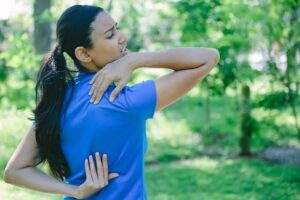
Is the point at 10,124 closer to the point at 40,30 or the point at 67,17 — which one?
the point at 40,30

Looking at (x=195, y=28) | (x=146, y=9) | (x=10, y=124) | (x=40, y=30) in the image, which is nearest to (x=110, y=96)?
(x=195, y=28)

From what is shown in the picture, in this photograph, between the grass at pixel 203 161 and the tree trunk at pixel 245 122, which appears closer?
the grass at pixel 203 161

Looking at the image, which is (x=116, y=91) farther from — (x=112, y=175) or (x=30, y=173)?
(x=30, y=173)

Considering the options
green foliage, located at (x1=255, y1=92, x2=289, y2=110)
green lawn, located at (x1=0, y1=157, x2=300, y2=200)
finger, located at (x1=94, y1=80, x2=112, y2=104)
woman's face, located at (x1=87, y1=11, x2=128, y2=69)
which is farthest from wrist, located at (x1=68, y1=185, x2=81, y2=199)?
green foliage, located at (x1=255, y1=92, x2=289, y2=110)

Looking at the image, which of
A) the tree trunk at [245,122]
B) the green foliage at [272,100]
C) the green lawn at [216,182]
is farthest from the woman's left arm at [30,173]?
the tree trunk at [245,122]

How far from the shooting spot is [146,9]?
7203 mm

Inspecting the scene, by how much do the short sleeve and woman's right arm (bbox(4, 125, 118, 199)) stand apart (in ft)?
0.74

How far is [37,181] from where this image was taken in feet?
5.80

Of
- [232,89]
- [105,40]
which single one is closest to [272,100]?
[232,89]

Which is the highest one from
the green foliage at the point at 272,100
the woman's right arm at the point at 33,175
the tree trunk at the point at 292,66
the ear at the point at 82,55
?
the ear at the point at 82,55

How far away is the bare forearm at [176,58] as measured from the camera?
1728mm

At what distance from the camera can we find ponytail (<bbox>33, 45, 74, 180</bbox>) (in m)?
1.68

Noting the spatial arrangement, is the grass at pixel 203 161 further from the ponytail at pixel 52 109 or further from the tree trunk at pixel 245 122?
the ponytail at pixel 52 109

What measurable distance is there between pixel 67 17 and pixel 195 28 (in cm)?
474
